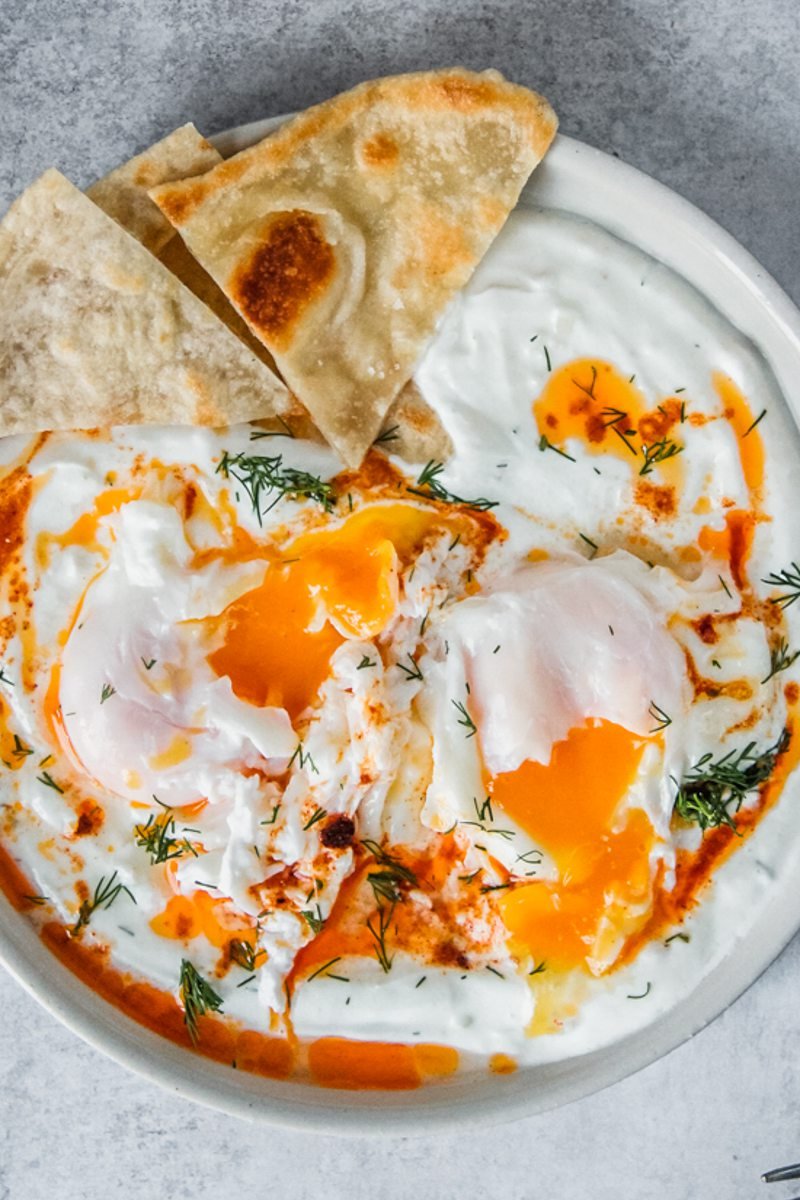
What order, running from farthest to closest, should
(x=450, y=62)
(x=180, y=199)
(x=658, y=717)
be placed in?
(x=450, y=62)
(x=658, y=717)
(x=180, y=199)

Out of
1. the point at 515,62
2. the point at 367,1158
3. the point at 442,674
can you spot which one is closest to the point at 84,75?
the point at 515,62

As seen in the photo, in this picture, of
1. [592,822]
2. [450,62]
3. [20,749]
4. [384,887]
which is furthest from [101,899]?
[450,62]

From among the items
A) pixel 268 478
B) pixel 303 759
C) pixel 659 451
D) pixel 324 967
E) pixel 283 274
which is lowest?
pixel 324 967

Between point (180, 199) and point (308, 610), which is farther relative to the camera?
point (308, 610)

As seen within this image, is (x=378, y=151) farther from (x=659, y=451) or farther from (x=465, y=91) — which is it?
(x=659, y=451)

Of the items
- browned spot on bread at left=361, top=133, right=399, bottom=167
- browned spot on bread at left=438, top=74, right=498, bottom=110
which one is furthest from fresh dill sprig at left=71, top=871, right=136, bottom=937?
browned spot on bread at left=438, top=74, right=498, bottom=110

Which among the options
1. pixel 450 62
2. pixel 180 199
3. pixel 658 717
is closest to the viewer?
pixel 180 199

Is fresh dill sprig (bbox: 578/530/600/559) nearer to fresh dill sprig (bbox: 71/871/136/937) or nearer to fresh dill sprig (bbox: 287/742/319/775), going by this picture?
fresh dill sprig (bbox: 287/742/319/775)

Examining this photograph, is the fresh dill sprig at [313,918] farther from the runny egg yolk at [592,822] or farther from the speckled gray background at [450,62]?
the speckled gray background at [450,62]
